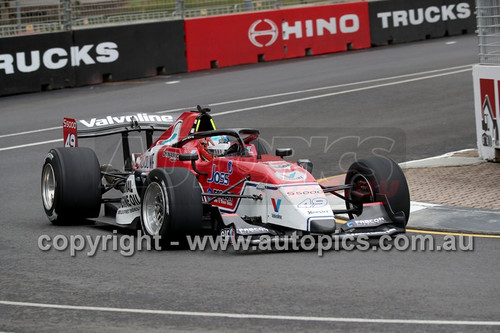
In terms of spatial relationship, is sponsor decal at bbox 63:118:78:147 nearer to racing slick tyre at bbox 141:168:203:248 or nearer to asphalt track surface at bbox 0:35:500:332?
asphalt track surface at bbox 0:35:500:332

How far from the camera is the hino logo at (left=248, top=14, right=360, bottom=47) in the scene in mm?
27953

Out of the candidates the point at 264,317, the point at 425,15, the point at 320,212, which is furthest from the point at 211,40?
Answer: the point at 264,317

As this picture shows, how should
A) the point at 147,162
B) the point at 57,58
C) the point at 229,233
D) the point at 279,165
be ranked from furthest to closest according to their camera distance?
the point at 57,58 → the point at 147,162 → the point at 279,165 → the point at 229,233

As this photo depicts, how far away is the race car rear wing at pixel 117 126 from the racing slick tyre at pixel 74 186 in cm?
81

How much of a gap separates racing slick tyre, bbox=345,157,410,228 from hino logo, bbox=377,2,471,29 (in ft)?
66.7

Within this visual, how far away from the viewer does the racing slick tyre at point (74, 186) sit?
460 inches

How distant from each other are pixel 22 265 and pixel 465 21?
85.5 ft

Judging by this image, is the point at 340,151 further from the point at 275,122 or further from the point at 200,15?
the point at 200,15

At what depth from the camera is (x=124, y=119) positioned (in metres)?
13.2

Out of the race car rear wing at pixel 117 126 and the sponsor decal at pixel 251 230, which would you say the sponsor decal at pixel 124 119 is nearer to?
the race car rear wing at pixel 117 126

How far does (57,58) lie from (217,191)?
566 inches

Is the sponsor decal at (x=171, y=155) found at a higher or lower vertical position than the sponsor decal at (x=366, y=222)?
higher

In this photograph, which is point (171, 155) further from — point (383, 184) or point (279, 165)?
point (383, 184)

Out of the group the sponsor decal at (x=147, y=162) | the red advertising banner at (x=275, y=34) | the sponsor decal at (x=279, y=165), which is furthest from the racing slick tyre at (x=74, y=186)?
the red advertising banner at (x=275, y=34)
